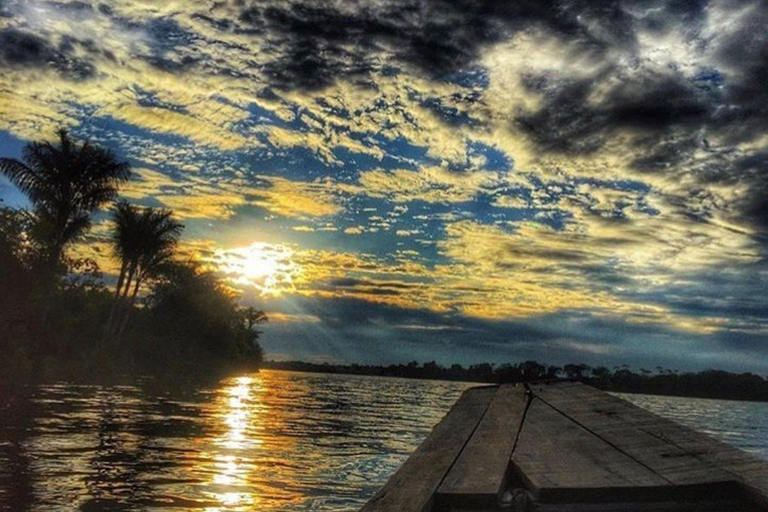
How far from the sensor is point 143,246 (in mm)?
35469

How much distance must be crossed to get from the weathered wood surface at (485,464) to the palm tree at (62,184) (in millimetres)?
23738

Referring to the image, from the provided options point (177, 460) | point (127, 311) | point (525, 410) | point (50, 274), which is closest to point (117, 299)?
point (127, 311)

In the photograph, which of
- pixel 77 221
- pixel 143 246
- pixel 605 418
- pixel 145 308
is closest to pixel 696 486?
pixel 605 418

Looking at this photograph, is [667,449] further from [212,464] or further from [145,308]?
[145,308]

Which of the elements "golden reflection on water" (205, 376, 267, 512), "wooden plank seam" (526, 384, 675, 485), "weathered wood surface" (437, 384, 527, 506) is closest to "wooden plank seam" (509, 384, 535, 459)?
"weathered wood surface" (437, 384, 527, 506)

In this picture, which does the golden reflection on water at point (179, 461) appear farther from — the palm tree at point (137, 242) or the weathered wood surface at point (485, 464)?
the palm tree at point (137, 242)

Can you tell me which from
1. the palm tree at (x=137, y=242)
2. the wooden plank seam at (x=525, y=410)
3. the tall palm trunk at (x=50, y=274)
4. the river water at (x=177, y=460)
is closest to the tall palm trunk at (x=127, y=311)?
the palm tree at (x=137, y=242)

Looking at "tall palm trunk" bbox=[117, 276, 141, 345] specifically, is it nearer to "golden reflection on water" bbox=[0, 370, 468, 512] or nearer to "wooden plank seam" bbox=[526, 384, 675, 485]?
"golden reflection on water" bbox=[0, 370, 468, 512]

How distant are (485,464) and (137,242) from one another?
35891 millimetres

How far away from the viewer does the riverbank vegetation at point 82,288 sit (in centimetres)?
2380

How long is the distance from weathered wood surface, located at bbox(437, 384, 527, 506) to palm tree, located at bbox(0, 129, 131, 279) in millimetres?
23738

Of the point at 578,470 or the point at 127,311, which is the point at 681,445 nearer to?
the point at 578,470

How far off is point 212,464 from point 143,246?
99.8ft

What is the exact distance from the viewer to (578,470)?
2.73m
